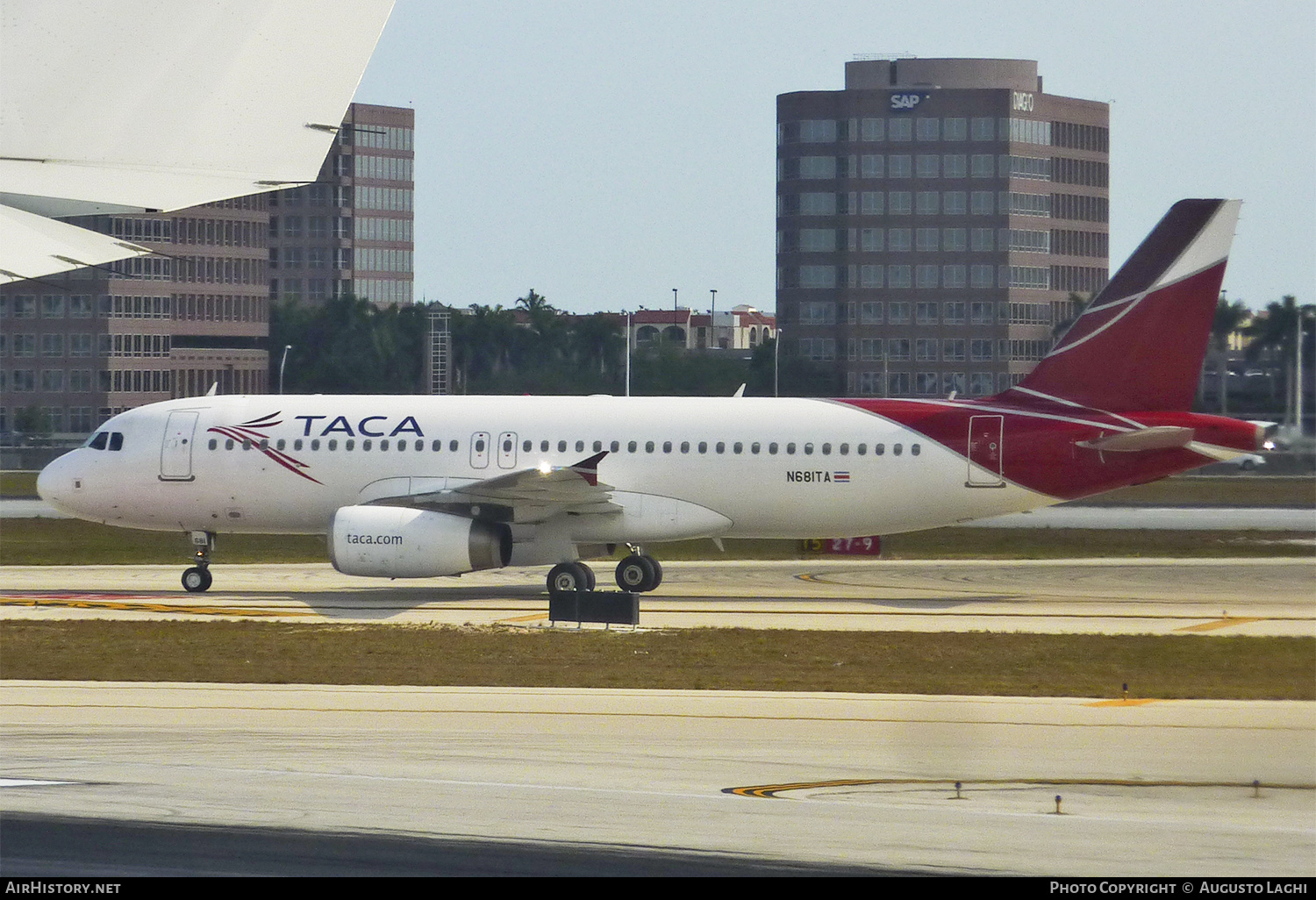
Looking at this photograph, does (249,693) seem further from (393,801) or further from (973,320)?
(973,320)

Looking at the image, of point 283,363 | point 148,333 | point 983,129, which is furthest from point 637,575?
point 983,129

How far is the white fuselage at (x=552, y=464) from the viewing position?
30.2m

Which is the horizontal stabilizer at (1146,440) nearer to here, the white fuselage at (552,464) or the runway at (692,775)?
the white fuselage at (552,464)

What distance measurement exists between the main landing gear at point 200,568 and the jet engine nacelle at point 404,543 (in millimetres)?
4281

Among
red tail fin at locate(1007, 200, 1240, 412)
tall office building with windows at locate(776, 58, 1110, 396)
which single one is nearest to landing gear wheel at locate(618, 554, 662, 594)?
red tail fin at locate(1007, 200, 1240, 412)

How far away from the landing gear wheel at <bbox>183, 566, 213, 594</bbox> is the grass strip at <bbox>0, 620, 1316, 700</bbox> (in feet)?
19.6

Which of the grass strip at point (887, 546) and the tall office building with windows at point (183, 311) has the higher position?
the tall office building with windows at point (183, 311)

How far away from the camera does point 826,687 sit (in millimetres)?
19312

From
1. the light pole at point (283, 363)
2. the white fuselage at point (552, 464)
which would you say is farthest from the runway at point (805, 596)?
the light pole at point (283, 363)

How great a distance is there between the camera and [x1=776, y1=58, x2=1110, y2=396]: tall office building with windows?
86.8 metres

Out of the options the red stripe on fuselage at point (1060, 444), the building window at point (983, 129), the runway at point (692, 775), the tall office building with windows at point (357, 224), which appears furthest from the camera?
the tall office building with windows at point (357, 224)

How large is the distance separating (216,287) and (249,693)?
257 ft

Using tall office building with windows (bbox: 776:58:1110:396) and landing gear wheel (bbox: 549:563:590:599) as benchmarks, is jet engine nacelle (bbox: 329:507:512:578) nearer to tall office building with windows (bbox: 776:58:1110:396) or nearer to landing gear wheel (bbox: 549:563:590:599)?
landing gear wheel (bbox: 549:563:590:599)

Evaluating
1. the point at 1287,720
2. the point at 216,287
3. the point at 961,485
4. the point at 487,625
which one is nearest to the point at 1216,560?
the point at 961,485
